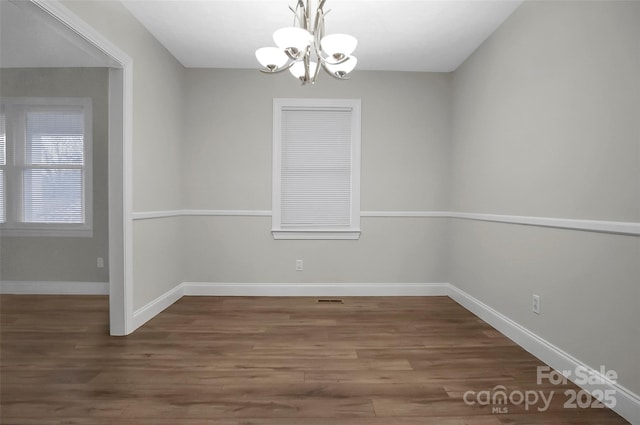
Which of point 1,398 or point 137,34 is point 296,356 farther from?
point 137,34

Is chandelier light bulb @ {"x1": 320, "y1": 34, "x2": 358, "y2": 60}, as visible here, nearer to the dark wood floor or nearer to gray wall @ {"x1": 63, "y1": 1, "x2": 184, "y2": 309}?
gray wall @ {"x1": 63, "y1": 1, "x2": 184, "y2": 309}

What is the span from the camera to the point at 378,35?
3068 mm

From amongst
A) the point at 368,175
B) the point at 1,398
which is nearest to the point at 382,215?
the point at 368,175

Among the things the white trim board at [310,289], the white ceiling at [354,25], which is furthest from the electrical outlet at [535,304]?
the white ceiling at [354,25]

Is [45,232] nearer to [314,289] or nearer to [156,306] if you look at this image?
[156,306]

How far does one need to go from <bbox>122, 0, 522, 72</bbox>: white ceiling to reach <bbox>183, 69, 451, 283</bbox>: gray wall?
34 centimetres

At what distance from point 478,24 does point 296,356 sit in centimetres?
307

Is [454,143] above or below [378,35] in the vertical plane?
below

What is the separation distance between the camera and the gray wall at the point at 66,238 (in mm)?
1951

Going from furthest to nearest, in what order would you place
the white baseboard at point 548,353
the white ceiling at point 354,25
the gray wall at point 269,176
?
1. the gray wall at point 269,176
2. the white ceiling at point 354,25
3. the white baseboard at point 548,353

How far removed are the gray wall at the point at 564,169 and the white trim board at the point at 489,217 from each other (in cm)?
4

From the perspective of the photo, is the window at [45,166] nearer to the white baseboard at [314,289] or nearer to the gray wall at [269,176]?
the gray wall at [269,176]

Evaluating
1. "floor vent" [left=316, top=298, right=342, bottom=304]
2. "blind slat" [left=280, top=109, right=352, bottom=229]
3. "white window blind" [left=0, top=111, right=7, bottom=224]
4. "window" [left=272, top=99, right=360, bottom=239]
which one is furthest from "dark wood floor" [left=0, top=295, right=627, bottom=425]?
"blind slat" [left=280, top=109, right=352, bottom=229]

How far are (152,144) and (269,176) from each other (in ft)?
4.10
